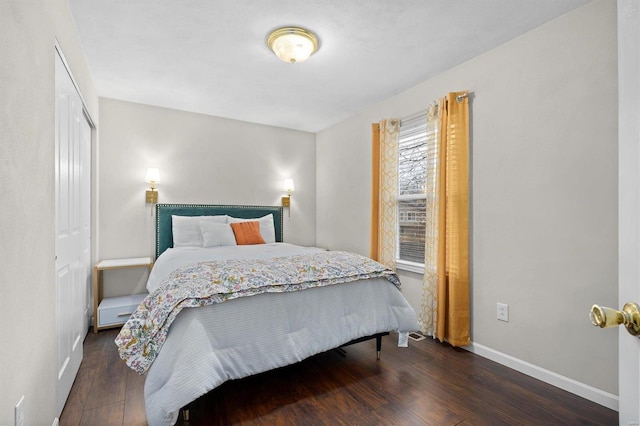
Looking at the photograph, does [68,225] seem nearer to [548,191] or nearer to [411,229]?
[411,229]

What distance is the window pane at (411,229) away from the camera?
3.23 meters

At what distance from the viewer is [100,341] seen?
9.30 ft

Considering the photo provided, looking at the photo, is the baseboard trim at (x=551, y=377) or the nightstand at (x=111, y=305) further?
the nightstand at (x=111, y=305)

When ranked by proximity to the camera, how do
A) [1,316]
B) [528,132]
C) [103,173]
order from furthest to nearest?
[103,173], [528,132], [1,316]

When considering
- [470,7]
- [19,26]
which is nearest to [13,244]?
[19,26]

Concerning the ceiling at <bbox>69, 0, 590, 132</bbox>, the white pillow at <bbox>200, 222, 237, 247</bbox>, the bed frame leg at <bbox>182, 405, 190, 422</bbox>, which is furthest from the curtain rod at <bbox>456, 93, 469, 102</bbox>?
the bed frame leg at <bbox>182, 405, 190, 422</bbox>

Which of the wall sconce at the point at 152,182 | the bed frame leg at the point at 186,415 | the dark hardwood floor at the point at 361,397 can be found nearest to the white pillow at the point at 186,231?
the wall sconce at the point at 152,182

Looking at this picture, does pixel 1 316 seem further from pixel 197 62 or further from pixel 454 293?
pixel 454 293

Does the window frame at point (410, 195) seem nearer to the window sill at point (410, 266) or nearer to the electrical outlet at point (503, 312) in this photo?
the window sill at point (410, 266)

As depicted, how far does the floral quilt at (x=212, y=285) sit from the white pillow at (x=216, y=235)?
4.39 ft

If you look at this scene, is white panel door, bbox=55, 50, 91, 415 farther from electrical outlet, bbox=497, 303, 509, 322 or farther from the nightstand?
electrical outlet, bbox=497, 303, 509, 322

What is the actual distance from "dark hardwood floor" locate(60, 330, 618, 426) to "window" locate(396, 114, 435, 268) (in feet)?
3.74

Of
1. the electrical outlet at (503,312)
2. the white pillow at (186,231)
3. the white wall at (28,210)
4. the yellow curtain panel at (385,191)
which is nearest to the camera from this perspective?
the white wall at (28,210)

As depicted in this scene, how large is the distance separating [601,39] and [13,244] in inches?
123
